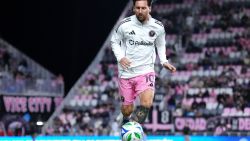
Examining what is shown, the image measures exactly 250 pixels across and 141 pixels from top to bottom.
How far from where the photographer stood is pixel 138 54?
9.69 meters

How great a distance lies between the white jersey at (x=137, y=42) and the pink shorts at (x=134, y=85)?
0.07 metres

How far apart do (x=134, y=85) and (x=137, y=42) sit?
26.1 inches

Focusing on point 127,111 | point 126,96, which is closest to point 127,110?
point 127,111

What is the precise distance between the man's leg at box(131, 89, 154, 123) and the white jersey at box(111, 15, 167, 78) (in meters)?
0.30

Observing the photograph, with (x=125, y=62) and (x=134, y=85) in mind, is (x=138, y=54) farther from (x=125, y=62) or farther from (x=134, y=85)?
(x=134, y=85)

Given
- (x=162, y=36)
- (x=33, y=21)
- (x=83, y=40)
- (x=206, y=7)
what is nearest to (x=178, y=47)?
(x=206, y=7)

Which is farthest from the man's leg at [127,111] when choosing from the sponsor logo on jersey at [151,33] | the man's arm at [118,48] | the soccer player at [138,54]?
the sponsor logo on jersey at [151,33]

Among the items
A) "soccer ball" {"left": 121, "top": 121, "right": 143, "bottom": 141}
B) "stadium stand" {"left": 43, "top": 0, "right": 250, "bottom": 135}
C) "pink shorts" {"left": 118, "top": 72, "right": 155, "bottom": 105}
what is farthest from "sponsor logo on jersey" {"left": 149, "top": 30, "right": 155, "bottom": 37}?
"stadium stand" {"left": 43, "top": 0, "right": 250, "bottom": 135}

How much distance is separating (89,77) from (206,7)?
5.22m

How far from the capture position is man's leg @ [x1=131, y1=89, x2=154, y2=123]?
940cm

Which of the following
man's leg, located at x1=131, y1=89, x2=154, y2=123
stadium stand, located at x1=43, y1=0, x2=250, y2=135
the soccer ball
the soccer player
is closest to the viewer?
the soccer ball

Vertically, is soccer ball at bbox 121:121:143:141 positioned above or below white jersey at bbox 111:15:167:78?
below

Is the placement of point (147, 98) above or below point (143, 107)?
above

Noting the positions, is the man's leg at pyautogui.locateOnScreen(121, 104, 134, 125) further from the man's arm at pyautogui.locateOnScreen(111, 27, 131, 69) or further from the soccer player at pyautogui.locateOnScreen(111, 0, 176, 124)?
the man's arm at pyautogui.locateOnScreen(111, 27, 131, 69)
